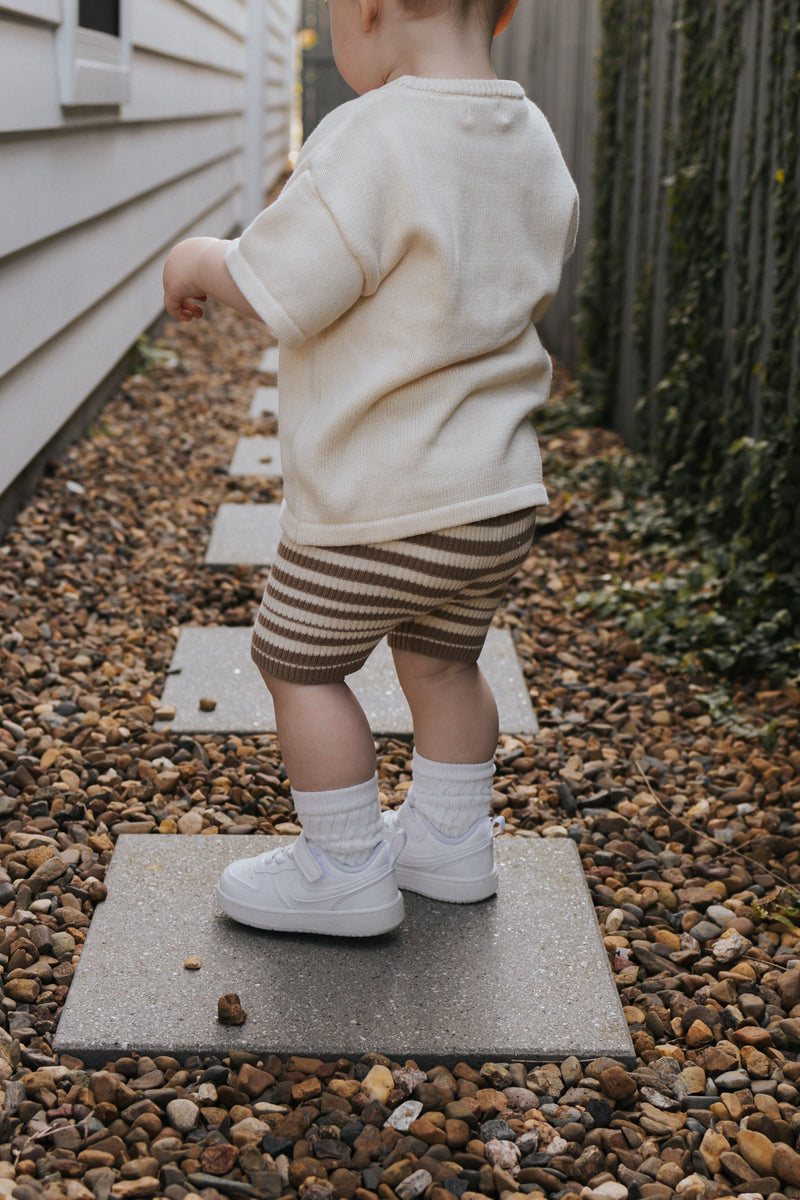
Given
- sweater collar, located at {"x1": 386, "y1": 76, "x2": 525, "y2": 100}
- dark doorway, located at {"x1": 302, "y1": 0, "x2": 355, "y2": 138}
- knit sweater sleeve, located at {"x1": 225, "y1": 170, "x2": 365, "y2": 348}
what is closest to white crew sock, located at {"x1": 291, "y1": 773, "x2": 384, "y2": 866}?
knit sweater sleeve, located at {"x1": 225, "y1": 170, "x2": 365, "y2": 348}

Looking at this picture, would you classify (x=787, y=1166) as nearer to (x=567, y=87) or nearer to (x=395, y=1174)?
(x=395, y=1174)

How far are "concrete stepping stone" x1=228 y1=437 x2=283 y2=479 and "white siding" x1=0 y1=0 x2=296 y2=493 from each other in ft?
1.76

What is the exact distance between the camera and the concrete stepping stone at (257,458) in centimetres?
412

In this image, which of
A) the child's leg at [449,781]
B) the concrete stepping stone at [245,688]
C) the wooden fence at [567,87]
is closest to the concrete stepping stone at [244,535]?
the concrete stepping stone at [245,688]

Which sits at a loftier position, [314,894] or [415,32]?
[415,32]

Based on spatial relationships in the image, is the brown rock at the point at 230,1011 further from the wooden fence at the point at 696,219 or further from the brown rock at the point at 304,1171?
the wooden fence at the point at 696,219

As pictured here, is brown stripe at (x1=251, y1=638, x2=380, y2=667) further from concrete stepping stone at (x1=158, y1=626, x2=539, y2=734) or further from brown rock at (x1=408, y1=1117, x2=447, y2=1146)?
concrete stepping stone at (x1=158, y1=626, x2=539, y2=734)

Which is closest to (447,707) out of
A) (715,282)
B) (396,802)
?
(396,802)

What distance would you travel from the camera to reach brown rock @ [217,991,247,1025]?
1551 millimetres

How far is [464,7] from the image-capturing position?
1.46 meters

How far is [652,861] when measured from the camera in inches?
80.2

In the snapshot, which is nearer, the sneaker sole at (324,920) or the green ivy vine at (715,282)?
the sneaker sole at (324,920)

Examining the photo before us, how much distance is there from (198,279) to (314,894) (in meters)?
0.83

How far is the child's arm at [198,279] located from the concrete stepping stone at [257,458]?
235cm
